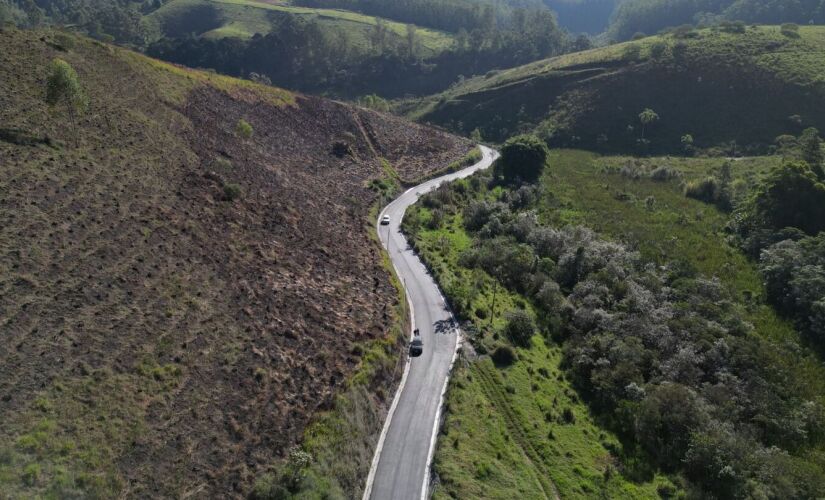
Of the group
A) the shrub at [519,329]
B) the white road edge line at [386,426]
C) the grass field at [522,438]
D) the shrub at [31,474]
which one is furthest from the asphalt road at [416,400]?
the shrub at [31,474]

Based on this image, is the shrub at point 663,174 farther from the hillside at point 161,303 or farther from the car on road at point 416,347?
the car on road at point 416,347

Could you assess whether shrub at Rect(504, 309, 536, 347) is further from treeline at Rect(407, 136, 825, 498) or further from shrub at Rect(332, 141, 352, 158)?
shrub at Rect(332, 141, 352, 158)

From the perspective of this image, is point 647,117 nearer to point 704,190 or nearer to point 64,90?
point 704,190

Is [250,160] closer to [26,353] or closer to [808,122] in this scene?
[26,353]

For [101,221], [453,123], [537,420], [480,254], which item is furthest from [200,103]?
[453,123]

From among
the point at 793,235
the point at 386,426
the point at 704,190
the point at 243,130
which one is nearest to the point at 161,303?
the point at 386,426

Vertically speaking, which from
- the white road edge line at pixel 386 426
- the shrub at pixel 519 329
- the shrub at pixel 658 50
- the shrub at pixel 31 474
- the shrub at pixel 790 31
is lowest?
the white road edge line at pixel 386 426
